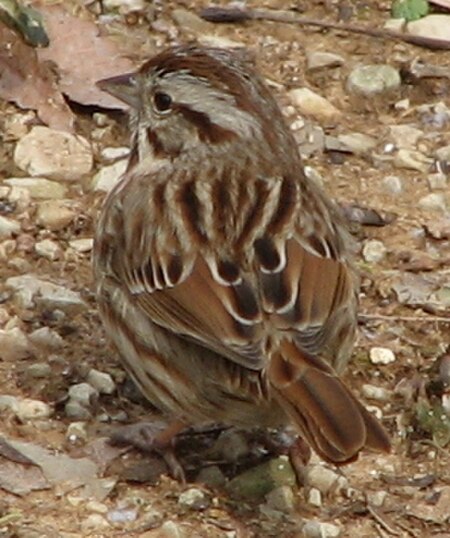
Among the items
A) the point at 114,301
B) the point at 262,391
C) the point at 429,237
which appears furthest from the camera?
the point at 429,237

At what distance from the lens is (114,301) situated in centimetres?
579

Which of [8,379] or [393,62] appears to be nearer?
[8,379]

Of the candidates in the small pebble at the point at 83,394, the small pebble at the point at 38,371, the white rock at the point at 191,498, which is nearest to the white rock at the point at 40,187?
the small pebble at the point at 38,371

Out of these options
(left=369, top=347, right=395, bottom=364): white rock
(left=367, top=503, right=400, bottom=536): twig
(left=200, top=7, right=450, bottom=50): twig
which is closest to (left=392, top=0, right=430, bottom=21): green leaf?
(left=200, top=7, right=450, bottom=50): twig

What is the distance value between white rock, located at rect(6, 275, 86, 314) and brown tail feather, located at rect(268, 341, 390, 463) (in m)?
1.31

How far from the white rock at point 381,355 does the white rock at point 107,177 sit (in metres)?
1.23

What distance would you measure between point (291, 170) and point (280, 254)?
25.0 inches

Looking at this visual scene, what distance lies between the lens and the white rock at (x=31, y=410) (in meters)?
5.78

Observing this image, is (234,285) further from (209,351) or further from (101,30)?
(101,30)

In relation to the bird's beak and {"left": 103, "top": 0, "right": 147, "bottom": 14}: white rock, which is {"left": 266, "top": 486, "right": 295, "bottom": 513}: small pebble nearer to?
the bird's beak

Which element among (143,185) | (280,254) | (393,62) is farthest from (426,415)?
(393,62)

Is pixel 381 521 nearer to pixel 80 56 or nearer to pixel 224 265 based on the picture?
pixel 224 265

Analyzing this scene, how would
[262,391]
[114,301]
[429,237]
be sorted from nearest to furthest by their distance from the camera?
[262,391]
[114,301]
[429,237]

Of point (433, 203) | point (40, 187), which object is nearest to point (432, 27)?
point (433, 203)
